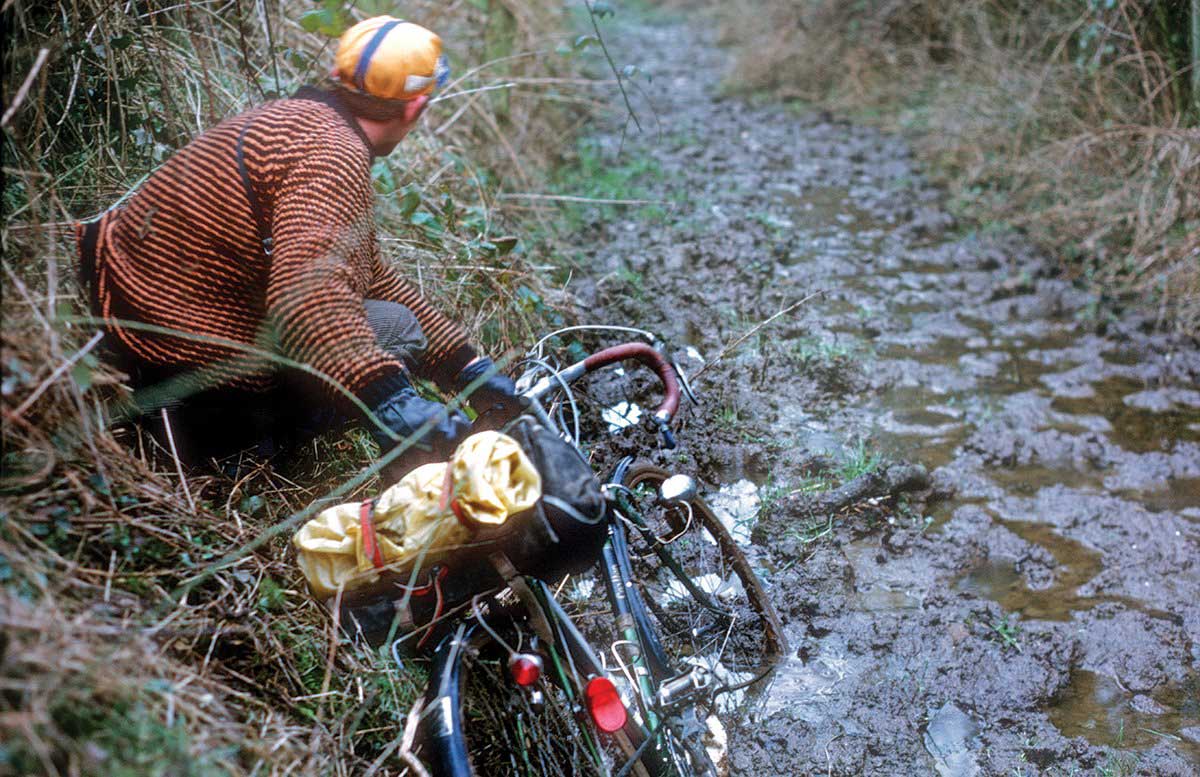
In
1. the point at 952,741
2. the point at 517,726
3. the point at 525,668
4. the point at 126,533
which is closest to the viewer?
the point at 525,668

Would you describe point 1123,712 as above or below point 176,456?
below

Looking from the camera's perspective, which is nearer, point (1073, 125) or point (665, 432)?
point (665, 432)

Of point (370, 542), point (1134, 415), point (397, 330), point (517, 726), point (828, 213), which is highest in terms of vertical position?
point (397, 330)

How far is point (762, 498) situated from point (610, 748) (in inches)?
65.1

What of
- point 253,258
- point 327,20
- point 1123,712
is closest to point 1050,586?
point 1123,712

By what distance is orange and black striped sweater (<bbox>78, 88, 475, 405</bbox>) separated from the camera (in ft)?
7.51

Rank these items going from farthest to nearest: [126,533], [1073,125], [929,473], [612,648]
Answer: [1073,125]
[929,473]
[612,648]
[126,533]

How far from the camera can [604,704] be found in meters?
2.19

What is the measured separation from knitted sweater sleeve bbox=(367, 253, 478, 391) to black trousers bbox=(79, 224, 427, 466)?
0.20 feet

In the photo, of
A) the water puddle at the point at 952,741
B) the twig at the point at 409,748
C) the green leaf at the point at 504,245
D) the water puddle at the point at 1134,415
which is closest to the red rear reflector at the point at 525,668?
the twig at the point at 409,748

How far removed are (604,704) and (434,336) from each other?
127 cm

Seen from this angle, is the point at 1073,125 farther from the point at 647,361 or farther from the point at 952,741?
the point at 647,361

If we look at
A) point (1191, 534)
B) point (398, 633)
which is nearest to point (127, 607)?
point (398, 633)

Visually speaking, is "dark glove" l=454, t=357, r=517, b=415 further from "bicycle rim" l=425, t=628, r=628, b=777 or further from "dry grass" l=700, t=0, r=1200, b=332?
"dry grass" l=700, t=0, r=1200, b=332
